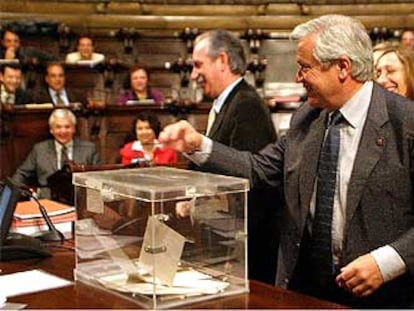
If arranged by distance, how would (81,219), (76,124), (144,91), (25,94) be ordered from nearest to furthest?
1. (81,219)
2. (76,124)
3. (25,94)
4. (144,91)

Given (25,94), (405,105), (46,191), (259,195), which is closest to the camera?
(405,105)

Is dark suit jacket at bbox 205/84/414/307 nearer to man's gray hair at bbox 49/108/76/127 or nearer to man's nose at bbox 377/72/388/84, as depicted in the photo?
man's nose at bbox 377/72/388/84

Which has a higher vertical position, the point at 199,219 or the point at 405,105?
the point at 405,105

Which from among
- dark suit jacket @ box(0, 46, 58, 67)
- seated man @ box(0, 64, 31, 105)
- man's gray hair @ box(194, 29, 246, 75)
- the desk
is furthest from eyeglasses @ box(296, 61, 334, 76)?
dark suit jacket @ box(0, 46, 58, 67)

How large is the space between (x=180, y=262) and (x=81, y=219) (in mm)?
261

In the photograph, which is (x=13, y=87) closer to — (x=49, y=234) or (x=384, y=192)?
(x=49, y=234)

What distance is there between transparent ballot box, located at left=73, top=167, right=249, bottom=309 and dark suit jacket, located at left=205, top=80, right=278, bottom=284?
0.72 meters

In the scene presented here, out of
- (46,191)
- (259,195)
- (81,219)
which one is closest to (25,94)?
(46,191)

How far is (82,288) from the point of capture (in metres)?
1.53

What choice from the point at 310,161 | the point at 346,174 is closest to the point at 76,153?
the point at 310,161

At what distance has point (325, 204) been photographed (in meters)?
1.88

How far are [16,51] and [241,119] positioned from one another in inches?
149

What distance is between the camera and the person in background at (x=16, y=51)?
5.90 metres

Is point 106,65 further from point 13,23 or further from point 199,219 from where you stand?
point 199,219
